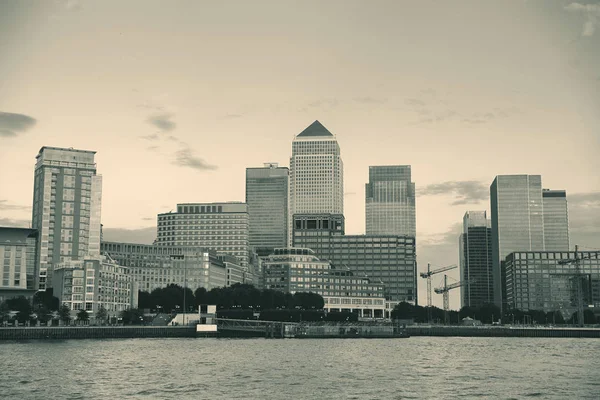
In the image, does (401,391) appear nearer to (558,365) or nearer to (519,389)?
(519,389)

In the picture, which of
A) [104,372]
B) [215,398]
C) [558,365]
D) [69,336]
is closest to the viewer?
[215,398]

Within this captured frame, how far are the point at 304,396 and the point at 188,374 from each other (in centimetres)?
2474

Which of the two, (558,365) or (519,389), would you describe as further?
(558,365)

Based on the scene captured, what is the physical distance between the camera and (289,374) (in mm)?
102312

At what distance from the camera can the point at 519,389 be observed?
293 ft

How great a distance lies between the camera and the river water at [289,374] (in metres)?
84.2

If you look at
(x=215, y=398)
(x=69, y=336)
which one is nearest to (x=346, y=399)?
(x=215, y=398)

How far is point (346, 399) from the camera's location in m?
79.8

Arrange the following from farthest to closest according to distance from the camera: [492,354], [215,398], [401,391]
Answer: [492,354] < [401,391] < [215,398]

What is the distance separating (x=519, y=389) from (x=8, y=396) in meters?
52.9

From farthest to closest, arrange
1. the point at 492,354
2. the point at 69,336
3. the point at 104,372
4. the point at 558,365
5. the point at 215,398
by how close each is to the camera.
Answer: the point at 69,336 → the point at 492,354 → the point at 558,365 → the point at 104,372 → the point at 215,398

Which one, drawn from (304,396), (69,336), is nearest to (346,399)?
(304,396)

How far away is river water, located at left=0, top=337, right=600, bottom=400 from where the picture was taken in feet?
276

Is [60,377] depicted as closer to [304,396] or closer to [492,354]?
[304,396]
